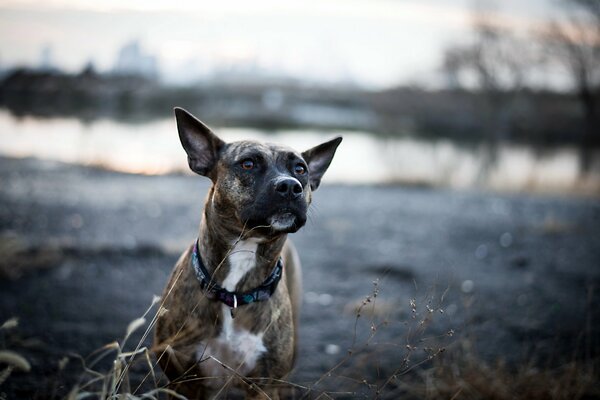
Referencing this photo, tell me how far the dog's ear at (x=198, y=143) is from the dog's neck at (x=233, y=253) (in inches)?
13.0

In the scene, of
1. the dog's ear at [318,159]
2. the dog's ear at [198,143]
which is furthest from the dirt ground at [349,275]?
the dog's ear at [198,143]

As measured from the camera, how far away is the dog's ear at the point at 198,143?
3.07m

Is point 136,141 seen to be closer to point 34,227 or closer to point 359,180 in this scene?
point 359,180

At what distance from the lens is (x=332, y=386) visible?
12.2 feet

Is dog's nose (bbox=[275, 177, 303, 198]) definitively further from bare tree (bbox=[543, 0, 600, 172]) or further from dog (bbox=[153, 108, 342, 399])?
bare tree (bbox=[543, 0, 600, 172])

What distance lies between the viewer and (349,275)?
6.54 meters

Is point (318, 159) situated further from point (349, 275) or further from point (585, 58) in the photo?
point (585, 58)

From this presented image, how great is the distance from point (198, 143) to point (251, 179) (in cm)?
48

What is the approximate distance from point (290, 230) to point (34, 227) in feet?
18.2

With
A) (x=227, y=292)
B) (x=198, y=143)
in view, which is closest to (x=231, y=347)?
(x=227, y=292)

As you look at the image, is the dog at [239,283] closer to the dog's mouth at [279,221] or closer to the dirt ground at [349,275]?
the dog's mouth at [279,221]

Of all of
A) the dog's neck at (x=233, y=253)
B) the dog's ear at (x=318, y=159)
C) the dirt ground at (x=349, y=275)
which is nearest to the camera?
the dog's neck at (x=233, y=253)

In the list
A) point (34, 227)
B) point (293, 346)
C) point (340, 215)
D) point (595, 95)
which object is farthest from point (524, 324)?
point (595, 95)

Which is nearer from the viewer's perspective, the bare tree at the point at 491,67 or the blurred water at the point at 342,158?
the blurred water at the point at 342,158
